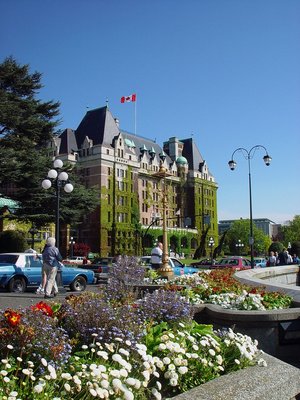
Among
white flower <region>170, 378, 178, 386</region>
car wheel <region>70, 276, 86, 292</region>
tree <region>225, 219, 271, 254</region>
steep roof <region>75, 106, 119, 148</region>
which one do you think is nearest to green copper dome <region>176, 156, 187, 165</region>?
steep roof <region>75, 106, 119, 148</region>

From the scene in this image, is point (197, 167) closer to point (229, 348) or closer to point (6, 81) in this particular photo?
point (6, 81)

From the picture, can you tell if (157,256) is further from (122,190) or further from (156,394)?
(122,190)

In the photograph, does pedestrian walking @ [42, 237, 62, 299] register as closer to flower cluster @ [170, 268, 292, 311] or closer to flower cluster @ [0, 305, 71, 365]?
flower cluster @ [170, 268, 292, 311]

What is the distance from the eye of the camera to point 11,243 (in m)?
36.2

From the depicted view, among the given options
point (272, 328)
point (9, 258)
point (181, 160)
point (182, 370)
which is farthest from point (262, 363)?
point (181, 160)

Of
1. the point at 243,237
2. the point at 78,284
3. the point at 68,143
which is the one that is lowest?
the point at 78,284

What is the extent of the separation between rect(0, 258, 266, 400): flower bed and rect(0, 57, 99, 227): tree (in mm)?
26444

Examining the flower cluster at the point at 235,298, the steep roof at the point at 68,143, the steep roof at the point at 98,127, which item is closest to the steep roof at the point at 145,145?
the steep roof at the point at 98,127

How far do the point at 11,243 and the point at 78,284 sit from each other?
17720mm

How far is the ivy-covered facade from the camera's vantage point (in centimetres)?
7700

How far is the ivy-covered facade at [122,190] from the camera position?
77.0m

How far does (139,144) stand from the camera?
98.1 m

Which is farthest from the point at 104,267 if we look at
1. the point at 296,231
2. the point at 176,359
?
the point at 296,231

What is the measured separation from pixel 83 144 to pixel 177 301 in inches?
3039
